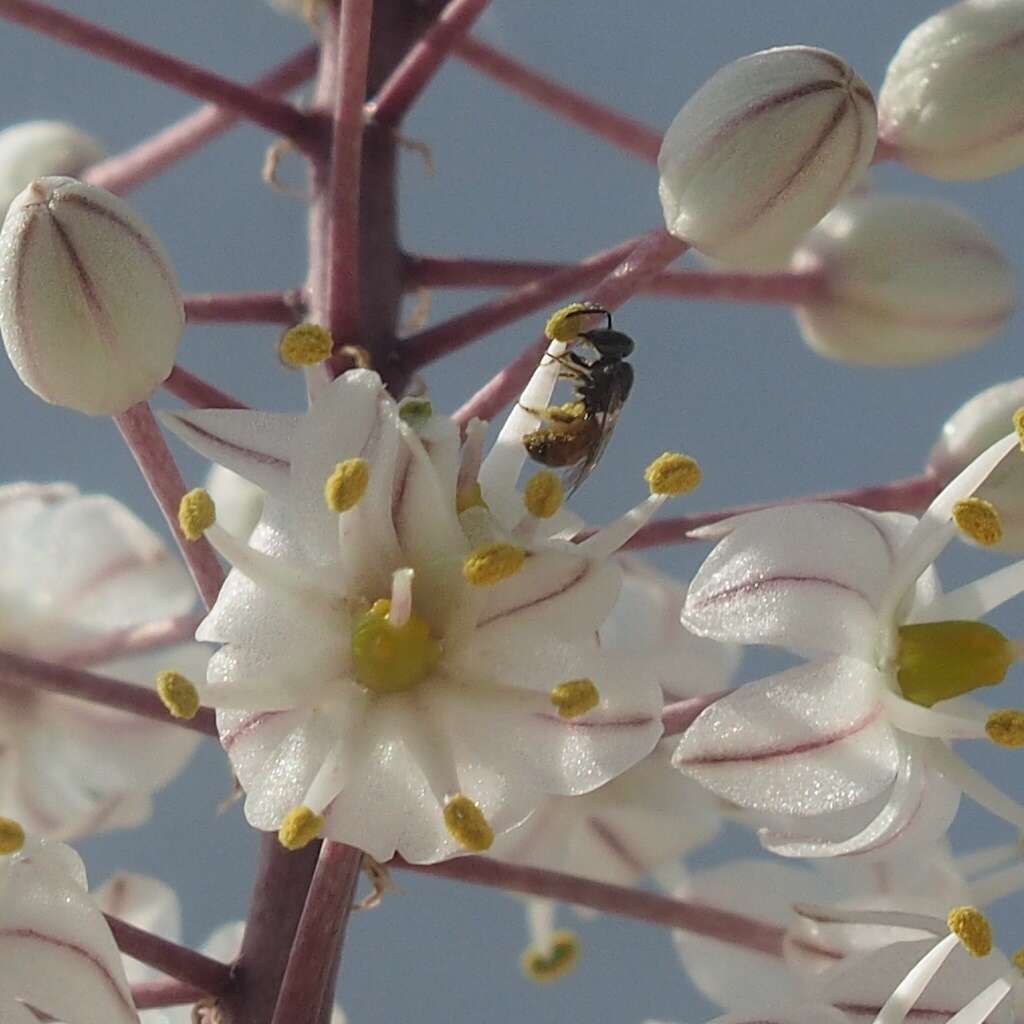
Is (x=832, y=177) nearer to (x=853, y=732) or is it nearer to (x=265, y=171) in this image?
(x=853, y=732)

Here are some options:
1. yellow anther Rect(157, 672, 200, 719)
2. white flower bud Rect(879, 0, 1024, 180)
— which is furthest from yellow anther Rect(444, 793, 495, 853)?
white flower bud Rect(879, 0, 1024, 180)

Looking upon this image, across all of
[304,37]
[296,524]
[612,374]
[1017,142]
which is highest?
[304,37]

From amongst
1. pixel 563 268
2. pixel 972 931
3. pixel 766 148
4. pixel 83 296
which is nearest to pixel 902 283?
pixel 563 268

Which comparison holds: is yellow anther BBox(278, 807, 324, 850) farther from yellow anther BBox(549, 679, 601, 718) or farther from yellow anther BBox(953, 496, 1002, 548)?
yellow anther BBox(953, 496, 1002, 548)

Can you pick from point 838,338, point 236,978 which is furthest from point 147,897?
point 838,338

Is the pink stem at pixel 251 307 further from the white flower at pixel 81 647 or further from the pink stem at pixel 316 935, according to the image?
the pink stem at pixel 316 935
